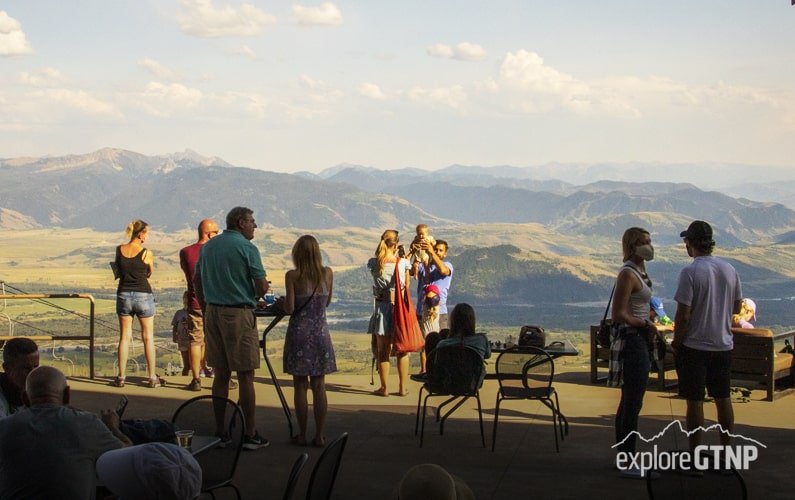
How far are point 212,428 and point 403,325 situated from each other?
13.0ft

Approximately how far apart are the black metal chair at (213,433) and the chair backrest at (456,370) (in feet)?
6.08

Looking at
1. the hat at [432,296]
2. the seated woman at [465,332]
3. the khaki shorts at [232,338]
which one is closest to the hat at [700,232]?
the seated woman at [465,332]

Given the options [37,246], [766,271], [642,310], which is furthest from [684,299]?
[37,246]

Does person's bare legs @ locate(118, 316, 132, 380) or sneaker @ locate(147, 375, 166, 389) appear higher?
person's bare legs @ locate(118, 316, 132, 380)

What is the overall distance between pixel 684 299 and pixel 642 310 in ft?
0.82

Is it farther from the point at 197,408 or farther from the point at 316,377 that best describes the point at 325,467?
the point at 316,377

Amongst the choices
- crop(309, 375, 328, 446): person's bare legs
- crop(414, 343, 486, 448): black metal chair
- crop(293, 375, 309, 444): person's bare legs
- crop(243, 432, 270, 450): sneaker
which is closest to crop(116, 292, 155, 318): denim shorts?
crop(243, 432, 270, 450): sneaker

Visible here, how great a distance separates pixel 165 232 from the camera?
7456 inches

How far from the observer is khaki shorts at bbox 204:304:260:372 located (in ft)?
22.1

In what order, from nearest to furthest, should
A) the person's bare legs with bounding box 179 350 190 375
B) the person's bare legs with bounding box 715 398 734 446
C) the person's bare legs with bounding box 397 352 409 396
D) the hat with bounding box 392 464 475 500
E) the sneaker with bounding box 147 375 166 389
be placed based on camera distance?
the hat with bounding box 392 464 475 500
the person's bare legs with bounding box 715 398 734 446
the person's bare legs with bounding box 397 352 409 396
the sneaker with bounding box 147 375 166 389
the person's bare legs with bounding box 179 350 190 375

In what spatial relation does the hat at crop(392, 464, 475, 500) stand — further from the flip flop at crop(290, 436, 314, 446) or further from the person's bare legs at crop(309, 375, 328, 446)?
the flip flop at crop(290, 436, 314, 446)

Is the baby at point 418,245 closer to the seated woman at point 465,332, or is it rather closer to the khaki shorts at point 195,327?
the khaki shorts at point 195,327

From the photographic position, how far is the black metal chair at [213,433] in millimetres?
4594

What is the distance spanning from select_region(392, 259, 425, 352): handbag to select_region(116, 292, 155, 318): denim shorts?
237 cm
